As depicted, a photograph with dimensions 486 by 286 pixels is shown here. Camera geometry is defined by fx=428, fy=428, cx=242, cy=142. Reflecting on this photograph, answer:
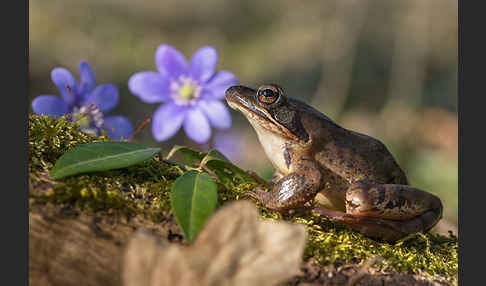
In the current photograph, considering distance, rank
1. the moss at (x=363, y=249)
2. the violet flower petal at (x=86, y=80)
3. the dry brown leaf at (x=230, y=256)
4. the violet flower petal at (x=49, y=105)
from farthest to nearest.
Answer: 1. the violet flower petal at (x=86, y=80)
2. the violet flower petal at (x=49, y=105)
3. the moss at (x=363, y=249)
4. the dry brown leaf at (x=230, y=256)

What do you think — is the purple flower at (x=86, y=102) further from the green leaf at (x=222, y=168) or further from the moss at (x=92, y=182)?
the green leaf at (x=222, y=168)

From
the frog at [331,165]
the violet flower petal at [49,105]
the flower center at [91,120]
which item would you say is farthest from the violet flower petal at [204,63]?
the violet flower petal at [49,105]

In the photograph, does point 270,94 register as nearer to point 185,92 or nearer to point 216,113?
point 216,113

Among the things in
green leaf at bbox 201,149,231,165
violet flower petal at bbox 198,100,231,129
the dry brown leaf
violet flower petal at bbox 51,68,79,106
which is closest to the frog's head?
violet flower petal at bbox 198,100,231,129

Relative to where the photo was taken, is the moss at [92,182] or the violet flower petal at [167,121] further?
the violet flower petal at [167,121]

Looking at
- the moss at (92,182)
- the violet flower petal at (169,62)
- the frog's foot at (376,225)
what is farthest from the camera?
the violet flower petal at (169,62)

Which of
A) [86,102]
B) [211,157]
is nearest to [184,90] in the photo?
[86,102]

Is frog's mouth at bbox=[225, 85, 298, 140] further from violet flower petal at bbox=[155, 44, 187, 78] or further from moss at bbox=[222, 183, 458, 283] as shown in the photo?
violet flower petal at bbox=[155, 44, 187, 78]
